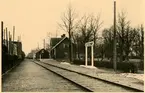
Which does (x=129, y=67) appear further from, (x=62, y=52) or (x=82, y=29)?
(x=62, y=52)

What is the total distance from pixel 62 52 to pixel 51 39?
722cm

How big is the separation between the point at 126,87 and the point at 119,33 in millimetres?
27906

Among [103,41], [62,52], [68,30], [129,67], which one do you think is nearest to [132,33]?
[68,30]

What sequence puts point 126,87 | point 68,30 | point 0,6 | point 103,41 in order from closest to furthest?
1. point 0,6
2. point 126,87
3. point 68,30
4. point 103,41

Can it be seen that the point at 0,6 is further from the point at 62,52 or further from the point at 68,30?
the point at 62,52

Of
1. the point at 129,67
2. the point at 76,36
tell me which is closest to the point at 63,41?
the point at 76,36

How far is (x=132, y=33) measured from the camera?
4531 cm

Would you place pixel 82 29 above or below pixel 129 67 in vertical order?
above

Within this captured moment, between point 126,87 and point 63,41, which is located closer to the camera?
point 126,87

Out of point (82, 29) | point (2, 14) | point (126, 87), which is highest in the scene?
point (82, 29)

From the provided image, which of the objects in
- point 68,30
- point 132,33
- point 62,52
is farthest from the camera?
point 62,52

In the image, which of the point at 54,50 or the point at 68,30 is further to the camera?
the point at 54,50

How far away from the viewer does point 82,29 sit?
45469 mm

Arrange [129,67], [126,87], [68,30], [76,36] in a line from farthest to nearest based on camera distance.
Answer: [76,36], [68,30], [129,67], [126,87]
